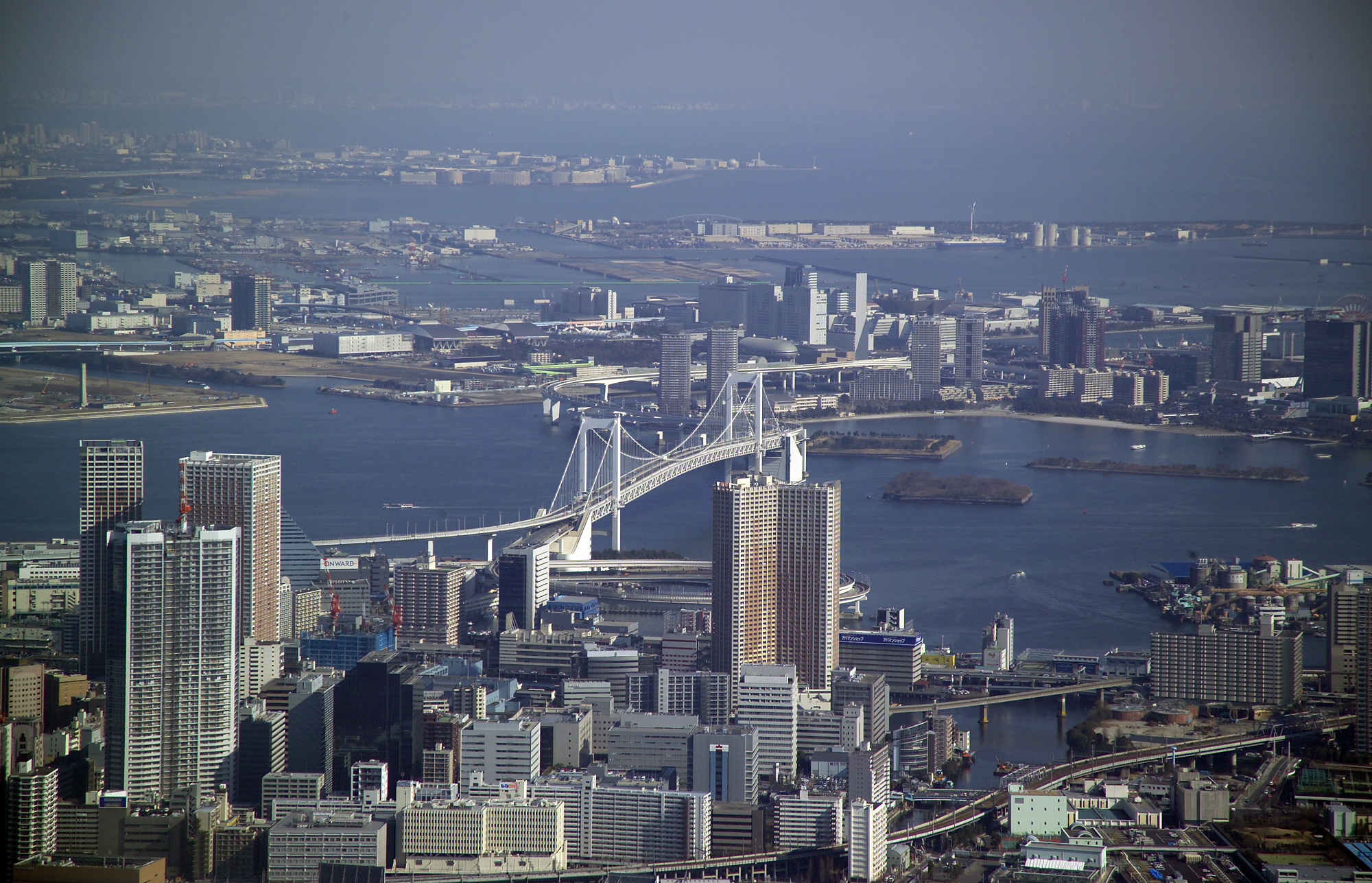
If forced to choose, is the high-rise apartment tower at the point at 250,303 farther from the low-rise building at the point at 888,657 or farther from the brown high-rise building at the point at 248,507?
the low-rise building at the point at 888,657

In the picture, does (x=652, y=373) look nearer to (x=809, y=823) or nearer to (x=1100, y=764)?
(x=1100, y=764)

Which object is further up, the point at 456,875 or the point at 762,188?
the point at 762,188

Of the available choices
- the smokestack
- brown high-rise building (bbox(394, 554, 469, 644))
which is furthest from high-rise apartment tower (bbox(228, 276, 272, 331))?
brown high-rise building (bbox(394, 554, 469, 644))

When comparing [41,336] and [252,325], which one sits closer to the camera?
[41,336]

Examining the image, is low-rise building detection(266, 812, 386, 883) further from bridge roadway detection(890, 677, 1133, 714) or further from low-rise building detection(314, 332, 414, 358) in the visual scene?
low-rise building detection(314, 332, 414, 358)

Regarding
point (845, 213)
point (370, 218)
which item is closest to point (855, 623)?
point (370, 218)

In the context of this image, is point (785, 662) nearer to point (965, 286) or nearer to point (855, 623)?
point (855, 623)

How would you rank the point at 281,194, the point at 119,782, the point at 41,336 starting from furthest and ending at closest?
the point at 281,194 → the point at 41,336 → the point at 119,782

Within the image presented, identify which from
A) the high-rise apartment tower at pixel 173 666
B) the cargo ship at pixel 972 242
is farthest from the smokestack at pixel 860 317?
the high-rise apartment tower at pixel 173 666
